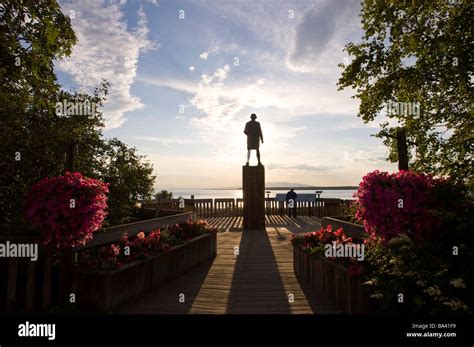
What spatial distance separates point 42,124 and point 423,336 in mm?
7131

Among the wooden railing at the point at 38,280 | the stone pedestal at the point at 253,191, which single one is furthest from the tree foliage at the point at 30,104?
the stone pedestal at the point at 253,191

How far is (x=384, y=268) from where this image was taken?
3902 millimetres

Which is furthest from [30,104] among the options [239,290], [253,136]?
[253,136]

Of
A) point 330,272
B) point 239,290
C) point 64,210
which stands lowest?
point 239,290

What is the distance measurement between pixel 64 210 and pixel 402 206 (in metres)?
4.32

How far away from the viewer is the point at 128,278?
15.4 ft

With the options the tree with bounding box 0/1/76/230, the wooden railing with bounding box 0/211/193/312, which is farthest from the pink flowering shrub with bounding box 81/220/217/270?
the tree with bounding box 0/1/76/230

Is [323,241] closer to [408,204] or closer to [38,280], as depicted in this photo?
[408,204]

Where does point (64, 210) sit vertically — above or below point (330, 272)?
above

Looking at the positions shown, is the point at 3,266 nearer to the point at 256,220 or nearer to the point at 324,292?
the point at 324,292

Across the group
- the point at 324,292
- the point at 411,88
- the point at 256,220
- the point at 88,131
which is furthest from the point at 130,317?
the point at 256,220

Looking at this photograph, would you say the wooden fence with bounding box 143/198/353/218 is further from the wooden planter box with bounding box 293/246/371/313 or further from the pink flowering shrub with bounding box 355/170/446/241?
the pink flowering shrub with bounding box 355/170/446/241

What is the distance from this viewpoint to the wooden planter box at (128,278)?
415cm

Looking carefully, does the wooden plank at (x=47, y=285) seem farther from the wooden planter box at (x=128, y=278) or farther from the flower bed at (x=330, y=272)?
the flower bed at (x=330, y=272)
